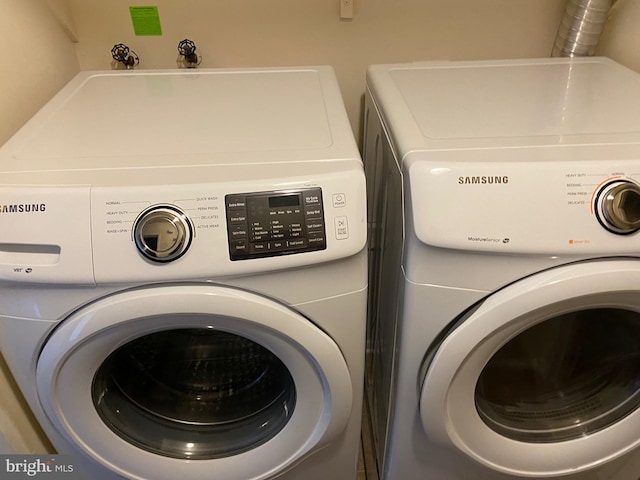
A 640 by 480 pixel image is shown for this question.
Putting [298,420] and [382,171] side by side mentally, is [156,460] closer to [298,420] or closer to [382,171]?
[298,420]

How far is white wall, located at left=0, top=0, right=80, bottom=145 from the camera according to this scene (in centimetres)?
98

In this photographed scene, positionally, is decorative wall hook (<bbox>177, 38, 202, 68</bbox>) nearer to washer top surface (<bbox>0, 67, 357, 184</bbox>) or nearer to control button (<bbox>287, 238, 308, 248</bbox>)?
washer top surface (<bbox>0, 67, 357, 184</bbox>)

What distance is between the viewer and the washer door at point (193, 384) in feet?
2.46

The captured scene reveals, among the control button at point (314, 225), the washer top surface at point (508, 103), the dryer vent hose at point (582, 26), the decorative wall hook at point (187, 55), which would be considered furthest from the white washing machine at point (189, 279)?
the dryer vent hose at point (582, 26)

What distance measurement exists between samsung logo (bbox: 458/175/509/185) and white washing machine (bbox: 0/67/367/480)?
0.47 ft

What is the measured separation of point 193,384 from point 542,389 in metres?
0.68

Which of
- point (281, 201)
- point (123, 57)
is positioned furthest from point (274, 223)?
point (123, 57)

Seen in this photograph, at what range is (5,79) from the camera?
3.21 feet

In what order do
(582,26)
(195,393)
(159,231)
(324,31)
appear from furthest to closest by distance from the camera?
(324,31) < (582,26) < (195,393) < (159,231)

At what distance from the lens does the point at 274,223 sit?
2.38 feet

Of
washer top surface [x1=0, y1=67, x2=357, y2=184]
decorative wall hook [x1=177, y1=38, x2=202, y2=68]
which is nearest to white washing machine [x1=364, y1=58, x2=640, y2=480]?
washer top surface [x1=0, y1=67, x2=357, y2=184]

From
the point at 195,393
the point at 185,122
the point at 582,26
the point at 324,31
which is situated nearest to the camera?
the point at 185,122

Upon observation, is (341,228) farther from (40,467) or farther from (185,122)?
(40,467)

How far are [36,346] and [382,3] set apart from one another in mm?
1043
